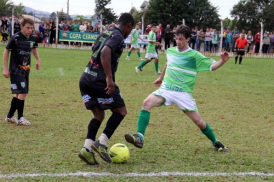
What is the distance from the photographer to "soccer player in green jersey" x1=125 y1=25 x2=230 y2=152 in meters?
5.05

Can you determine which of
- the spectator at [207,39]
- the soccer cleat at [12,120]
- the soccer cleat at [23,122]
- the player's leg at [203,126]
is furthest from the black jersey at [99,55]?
the spectator at [207,39]

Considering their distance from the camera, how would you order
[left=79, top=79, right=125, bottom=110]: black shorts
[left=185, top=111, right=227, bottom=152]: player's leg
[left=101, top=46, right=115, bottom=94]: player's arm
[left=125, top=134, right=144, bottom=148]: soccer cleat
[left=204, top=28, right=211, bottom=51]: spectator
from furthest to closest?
[left=204, top=28, right=211, bottom=51]: spectator → [left=185, top=111, right=227, bottom=152]: player's leg → [left=125, top=134, right=144, bottom=148]: soccer cleat → [left=79, top=79, right=125, bottom=110]: black shorts → [left=101, top=46, right=115, bottom=94]: player's arm

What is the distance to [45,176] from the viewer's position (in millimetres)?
3992

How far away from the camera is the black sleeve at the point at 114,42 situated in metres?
4.24

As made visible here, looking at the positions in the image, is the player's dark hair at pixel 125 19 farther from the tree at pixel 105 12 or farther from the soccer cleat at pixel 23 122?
the tree at pixel 105 12

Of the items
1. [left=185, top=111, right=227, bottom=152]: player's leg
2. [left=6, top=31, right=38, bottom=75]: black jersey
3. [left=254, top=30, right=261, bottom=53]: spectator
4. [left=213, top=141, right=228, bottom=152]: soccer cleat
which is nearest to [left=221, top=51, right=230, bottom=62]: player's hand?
[left=185, top=111, right=227, bottom=152]: player's leg

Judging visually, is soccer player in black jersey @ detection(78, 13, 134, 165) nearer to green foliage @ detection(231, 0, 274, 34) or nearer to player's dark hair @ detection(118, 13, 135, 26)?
player's dark hair @ detection(118, 13, 135, 26)

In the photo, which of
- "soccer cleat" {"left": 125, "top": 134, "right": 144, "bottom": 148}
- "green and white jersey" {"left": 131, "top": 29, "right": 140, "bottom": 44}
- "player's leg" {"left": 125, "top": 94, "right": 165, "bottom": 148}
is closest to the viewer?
"soccer cleat" {"left": 125, "top": 134, "right": 144, "bottom": 148}

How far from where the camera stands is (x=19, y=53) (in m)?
6.45

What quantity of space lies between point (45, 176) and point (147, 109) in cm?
169

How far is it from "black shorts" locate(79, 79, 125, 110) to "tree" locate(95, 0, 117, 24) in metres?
56.4

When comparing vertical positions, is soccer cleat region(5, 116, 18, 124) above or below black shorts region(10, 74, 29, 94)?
below

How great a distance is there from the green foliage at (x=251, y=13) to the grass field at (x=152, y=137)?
2219 inches

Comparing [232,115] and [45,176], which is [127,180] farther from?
[232,115]
